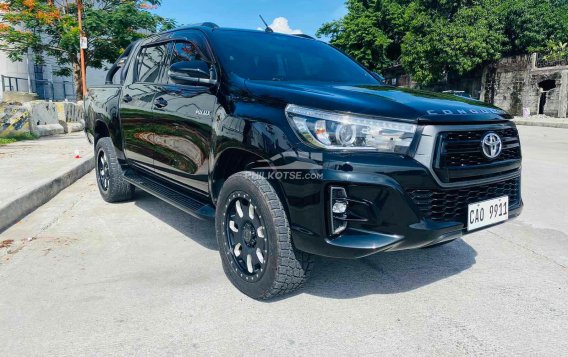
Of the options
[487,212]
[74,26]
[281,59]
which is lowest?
[487,212]

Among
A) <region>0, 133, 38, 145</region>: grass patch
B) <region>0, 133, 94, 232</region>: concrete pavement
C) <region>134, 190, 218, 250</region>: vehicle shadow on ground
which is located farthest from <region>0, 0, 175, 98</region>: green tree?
<region>134, 190, 218, 250</region>: vehicle shadow on ground

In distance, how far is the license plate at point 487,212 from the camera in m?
2.58

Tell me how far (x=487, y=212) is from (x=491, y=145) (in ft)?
1.33

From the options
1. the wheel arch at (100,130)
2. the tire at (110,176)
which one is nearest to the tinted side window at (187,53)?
the tire at (110,176)

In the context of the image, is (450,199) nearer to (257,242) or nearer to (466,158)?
(466,158)

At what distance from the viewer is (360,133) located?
234 centimetres

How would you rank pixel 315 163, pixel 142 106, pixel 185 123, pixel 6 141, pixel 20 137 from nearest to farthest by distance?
1. pixel 315 163
2. pixel 185 123
3. pixel 142 106
4. pixel 6 141
5. pixel 20 137

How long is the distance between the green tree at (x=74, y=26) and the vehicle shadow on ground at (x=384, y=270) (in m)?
22.4

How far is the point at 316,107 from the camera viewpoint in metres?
2.41

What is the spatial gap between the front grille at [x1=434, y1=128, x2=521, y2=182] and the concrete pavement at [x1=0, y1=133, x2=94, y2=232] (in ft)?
13.0

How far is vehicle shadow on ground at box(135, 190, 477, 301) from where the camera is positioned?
2906 millimetres

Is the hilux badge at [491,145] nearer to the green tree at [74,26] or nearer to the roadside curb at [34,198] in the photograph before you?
the roadside curb at [34,198]

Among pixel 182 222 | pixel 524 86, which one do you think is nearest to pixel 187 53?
pixel 182 222

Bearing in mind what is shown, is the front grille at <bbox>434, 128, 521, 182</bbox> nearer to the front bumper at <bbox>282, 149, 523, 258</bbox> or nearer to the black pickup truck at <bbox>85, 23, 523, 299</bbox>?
the black pickup truck at <bbox>85, 23, 523, 299</bbox>
